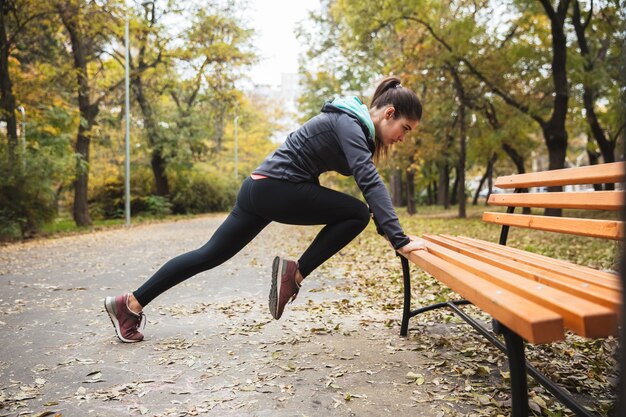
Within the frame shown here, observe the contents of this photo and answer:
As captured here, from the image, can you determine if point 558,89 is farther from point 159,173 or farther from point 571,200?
point 159,173

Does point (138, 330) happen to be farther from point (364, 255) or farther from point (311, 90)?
point (311, 90)

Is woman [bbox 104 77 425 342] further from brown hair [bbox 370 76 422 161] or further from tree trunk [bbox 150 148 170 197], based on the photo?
tree trunk [bbox 150 148 170 197]

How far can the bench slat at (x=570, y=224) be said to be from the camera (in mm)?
2143

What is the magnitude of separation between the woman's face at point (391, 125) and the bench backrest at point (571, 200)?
0.85m

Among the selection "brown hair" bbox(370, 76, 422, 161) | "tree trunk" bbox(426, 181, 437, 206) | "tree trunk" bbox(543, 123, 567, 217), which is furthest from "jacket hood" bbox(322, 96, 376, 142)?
"tree trunk" bbox(426, 181, 437, 206)

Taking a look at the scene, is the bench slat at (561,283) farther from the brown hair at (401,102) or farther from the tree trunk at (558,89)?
the tree trunk at (558,89)

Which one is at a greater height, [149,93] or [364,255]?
[149,93]

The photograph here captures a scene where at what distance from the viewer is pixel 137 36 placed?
1775cm

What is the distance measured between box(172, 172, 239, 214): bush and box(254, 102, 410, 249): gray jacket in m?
22.1

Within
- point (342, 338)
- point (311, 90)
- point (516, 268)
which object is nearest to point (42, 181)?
point (342, 338)

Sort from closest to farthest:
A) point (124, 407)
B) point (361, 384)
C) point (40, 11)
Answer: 1. point (124, 407)
2. point (361, 384)
3. point (40, 11)

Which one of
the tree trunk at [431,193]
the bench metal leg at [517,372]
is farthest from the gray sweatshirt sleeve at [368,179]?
the tree trunk at [431,193]

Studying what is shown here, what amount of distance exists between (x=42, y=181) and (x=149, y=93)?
11000 mm

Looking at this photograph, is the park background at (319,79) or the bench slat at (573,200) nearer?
the bench slat at (573,200)
